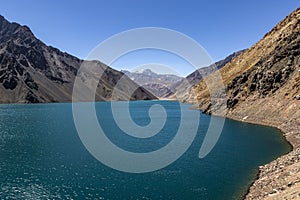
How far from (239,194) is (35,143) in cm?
7180

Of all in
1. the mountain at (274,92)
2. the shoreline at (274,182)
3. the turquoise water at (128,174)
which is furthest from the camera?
the mountain at (274,92)

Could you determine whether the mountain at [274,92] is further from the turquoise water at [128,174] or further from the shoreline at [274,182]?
the shoreline at [274,182]

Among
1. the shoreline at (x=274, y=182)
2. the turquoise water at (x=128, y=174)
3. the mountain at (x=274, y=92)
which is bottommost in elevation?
the shoreline at (x=274, y=182)

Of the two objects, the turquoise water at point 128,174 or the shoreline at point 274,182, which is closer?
the shoreline at point 274,182

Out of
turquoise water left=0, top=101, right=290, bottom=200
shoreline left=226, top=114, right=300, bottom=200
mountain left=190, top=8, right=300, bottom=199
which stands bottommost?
shoreline left=226, top=114, right=300, bottom=200

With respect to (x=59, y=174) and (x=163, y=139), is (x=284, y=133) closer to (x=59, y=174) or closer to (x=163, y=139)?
(x=163, y=139)

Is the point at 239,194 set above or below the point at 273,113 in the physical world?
below

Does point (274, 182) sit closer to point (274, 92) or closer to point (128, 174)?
point (128, 174)

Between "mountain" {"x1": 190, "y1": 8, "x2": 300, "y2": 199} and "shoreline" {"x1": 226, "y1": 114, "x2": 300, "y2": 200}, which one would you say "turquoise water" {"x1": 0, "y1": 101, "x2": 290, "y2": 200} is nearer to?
"shoreline" {"x1": 226, "y1": 114, "x2": 300, "y2": 200}

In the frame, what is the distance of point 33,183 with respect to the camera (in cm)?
5412

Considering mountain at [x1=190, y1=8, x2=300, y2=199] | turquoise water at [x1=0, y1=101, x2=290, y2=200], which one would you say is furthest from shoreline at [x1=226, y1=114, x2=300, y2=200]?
mountain at [x1=190, y1=8, x2=300, y2=199]

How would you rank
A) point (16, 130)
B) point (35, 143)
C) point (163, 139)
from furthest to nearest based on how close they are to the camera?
point (16, 130), point (163, 139), point (35, 143)

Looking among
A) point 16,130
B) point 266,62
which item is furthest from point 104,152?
point 266,62

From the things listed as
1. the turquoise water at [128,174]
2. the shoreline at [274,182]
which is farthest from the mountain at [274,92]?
the shoreline at [274,182]
